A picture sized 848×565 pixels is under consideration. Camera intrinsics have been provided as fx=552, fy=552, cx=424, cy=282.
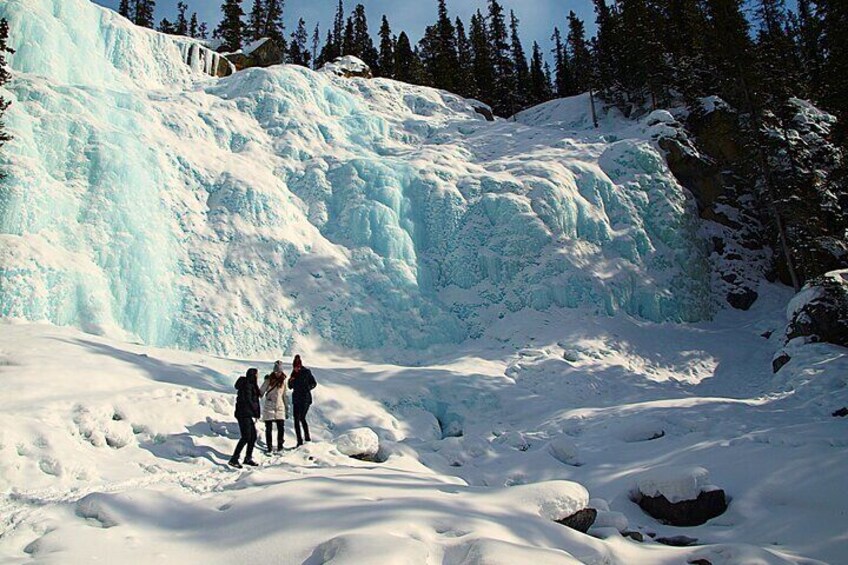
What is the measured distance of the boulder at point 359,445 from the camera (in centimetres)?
1055

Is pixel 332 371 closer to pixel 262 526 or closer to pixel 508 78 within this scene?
pixel 262 526

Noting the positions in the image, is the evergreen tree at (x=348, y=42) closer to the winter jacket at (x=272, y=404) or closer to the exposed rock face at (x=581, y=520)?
the winter jacket at (x=272, y=404)

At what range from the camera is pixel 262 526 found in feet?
16.5

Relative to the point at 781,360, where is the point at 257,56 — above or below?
above

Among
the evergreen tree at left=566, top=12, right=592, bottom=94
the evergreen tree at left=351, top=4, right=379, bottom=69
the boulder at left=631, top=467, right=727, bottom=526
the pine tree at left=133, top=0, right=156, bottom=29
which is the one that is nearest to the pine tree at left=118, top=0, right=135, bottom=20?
the pine tree at left=133, top=0, right=156, bottom=29

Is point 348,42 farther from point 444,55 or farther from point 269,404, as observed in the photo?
point 269,404

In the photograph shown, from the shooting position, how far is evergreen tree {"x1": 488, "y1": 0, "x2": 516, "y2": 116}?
51.0 m

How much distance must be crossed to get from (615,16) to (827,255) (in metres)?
35.0

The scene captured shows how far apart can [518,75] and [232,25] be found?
2805 centimetres

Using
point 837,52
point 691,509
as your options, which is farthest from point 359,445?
point 837,52

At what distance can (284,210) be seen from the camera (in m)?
21.7

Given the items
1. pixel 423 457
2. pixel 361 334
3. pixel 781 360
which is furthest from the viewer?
pixel 361 334

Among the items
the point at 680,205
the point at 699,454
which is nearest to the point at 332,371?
the point at 699,454

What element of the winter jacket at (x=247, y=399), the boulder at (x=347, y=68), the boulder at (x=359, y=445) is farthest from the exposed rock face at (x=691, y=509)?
the boulder at (x=347, y=68)
